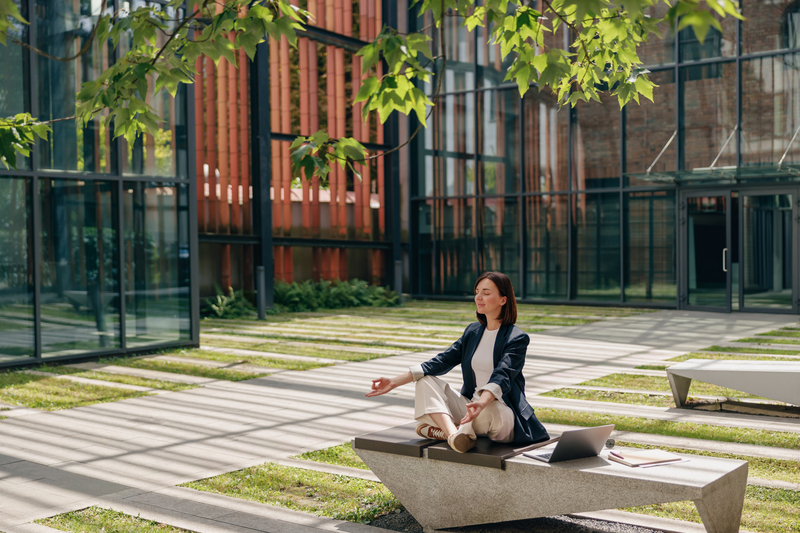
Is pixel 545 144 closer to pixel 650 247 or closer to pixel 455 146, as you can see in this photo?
pixel 455 146

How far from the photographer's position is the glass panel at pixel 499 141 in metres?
22.6

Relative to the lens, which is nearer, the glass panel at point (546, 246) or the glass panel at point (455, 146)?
the glass panel at point (546, 246)

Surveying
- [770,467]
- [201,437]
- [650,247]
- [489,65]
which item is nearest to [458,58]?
[489,65]

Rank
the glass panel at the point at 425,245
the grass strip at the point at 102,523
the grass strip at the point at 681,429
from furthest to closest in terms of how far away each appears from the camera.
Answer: the glass panel at the point at 425,245 → the grass strip at the point at 681,429 → the grass strip at the point at 102,523

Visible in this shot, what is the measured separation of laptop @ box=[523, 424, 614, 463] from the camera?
404cm

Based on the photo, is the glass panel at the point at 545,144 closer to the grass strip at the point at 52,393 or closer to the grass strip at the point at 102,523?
the grass strip at the point at 52,393

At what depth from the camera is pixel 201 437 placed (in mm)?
7047

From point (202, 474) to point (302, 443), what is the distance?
3.74 ft

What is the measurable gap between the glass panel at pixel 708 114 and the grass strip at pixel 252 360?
12.3 meters

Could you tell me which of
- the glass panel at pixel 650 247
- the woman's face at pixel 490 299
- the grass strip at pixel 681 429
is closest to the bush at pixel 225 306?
the glass panel at pixel 650 247

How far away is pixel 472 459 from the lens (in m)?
4.27

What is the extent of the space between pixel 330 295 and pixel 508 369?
1751cm

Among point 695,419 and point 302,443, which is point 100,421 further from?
point 695,419

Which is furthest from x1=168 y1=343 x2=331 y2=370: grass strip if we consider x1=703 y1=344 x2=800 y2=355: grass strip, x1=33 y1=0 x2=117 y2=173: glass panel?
x1=703 y1=344 x2=800 y2=355: grass strip
